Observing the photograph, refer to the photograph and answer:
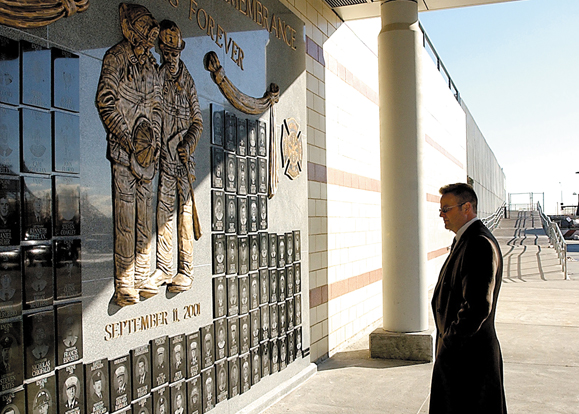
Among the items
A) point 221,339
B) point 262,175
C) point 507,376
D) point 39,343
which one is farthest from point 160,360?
point 507,376

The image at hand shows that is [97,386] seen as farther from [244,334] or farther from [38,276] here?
[244,334]

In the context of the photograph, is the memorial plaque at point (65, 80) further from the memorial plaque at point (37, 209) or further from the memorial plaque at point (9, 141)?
the memorial plaque at point (37, 209)

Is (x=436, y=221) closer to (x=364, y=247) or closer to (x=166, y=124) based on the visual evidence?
(x=364, y=247)

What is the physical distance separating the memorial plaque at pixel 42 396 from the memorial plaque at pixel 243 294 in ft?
7.40

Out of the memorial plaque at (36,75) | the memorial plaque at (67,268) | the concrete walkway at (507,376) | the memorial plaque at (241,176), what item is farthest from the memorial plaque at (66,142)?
the concrete walkway at (507,376)

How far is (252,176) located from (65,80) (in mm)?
2453

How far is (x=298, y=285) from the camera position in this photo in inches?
264

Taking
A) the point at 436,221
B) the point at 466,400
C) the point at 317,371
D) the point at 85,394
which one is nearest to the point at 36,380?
the point at 85,394

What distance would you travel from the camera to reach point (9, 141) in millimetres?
3061

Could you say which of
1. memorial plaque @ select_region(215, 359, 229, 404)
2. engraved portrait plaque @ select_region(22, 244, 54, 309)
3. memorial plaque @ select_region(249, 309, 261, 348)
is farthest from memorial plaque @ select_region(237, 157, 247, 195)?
engraved portrait plaque @ select_region(22, 244, 54, 309)

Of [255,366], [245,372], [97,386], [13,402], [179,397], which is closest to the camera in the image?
[13,402]

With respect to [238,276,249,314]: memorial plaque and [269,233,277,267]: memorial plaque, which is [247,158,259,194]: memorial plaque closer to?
[269,233,277,267]: memorial plaque

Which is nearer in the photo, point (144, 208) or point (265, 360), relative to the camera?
point (144, 208)

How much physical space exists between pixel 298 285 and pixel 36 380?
12.5ft
